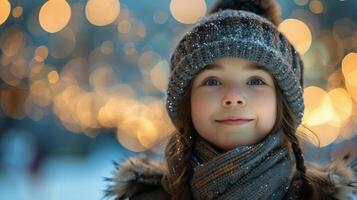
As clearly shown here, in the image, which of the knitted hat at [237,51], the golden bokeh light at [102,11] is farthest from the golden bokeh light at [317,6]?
the knitted hat at [237,51]

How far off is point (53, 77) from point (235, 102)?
20.5 feet

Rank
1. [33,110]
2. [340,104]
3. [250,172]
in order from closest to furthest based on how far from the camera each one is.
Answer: [250,172] → [340,104] → [33,110]

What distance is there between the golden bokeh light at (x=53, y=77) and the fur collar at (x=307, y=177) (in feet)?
18.5

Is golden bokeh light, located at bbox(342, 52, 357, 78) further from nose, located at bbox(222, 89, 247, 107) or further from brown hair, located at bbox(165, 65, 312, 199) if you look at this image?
nose, located at bbox(222, 89, 247, 107)

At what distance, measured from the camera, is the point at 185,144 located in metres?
2.50

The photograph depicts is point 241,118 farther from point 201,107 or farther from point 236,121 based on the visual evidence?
point 201,107

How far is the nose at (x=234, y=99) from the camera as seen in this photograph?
7.42ft

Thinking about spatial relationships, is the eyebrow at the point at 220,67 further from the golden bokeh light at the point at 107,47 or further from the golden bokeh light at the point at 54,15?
the golden bokeh light at the point at 107,47

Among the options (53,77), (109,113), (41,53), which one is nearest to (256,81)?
(41,53)

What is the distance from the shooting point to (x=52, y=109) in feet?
31.1

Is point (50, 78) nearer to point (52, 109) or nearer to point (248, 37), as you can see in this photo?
point (52, 109)

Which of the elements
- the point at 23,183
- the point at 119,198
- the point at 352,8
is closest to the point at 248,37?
the point at 119,198

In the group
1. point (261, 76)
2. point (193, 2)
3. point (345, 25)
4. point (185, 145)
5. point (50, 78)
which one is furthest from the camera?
point (50, 78)

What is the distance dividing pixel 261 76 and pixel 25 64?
5903mm
